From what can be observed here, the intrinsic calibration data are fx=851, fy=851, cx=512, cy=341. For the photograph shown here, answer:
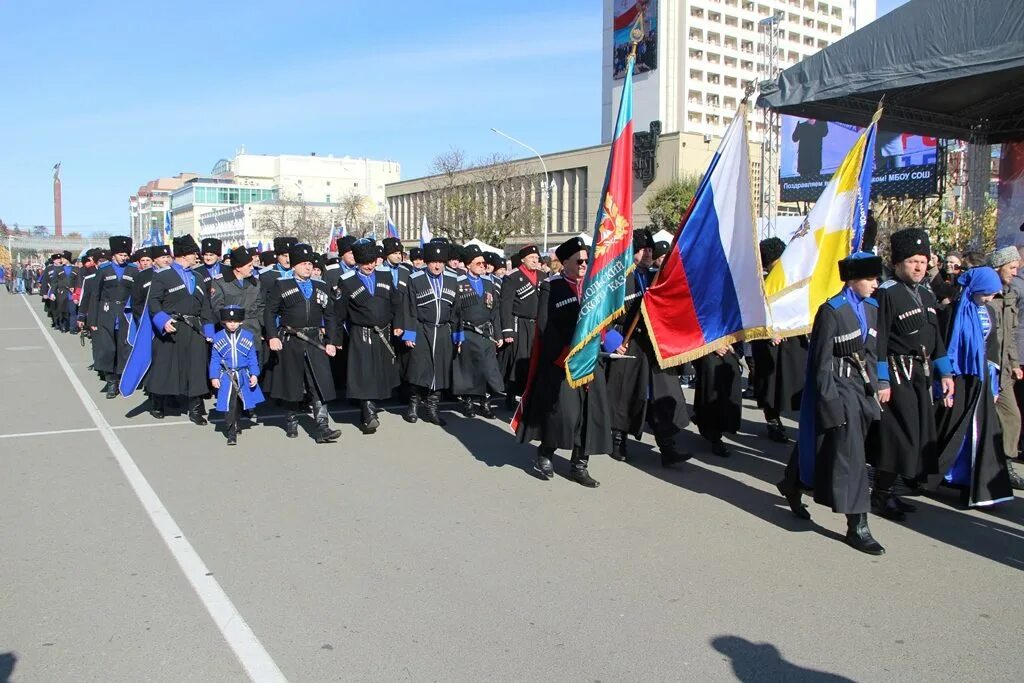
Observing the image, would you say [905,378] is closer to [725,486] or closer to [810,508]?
[810,508]

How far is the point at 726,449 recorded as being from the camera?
788 cm

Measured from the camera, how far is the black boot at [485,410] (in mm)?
9859

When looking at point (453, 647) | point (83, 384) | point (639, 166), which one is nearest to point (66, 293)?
point (83, 384)

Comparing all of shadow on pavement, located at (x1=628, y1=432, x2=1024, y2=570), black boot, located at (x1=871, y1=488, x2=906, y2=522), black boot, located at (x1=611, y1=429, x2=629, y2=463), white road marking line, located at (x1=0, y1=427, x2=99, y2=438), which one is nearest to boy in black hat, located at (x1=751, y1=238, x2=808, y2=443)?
shadow on pavement, located at (x1=628, y1=432, x2=1024, y2=570)

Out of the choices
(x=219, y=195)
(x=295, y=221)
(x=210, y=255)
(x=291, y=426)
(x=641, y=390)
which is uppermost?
(x=219, y=195)

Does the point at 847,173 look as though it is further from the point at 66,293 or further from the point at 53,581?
the point at 66,293

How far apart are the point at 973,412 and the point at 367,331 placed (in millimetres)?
5699

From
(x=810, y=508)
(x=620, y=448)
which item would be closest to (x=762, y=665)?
(x=810, y=508)

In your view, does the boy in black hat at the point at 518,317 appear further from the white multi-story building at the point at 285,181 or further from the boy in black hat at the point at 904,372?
the white multi-story building at the point at 285,181

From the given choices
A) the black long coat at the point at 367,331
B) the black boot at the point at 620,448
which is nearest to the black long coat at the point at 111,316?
the black long coat at the point at 367,331

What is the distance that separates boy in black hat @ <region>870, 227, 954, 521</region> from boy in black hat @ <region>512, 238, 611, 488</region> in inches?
80.9

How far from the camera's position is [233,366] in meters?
8.47

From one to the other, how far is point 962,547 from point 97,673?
4.88m

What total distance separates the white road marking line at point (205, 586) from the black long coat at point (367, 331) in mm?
2320
